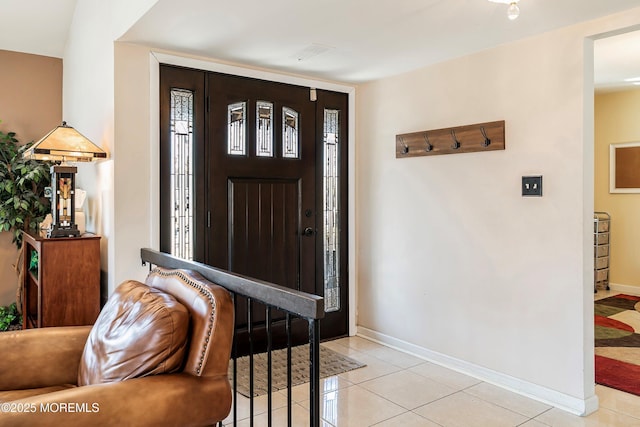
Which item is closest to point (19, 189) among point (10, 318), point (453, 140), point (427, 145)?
point (10, 318)

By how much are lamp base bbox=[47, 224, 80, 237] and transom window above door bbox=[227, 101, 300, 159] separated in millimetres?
1142

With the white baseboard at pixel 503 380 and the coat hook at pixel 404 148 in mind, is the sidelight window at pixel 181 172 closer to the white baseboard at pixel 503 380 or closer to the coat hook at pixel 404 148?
the coat hook at pixel 404 148

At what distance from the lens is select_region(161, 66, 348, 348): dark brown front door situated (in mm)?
3361

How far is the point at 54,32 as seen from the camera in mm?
4117

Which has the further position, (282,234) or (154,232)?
(282,234)

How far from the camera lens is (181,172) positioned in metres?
3.26

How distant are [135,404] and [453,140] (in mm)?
2620

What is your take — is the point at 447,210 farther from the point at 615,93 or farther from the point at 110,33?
the point at 615,93

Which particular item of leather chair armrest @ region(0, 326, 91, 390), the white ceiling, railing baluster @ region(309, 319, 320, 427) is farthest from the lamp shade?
railing baluster @ region(309, 319, 320, 427)

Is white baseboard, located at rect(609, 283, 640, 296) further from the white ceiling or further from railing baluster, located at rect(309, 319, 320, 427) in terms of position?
railing baluster, located at rect(309, 319, 320, 427)

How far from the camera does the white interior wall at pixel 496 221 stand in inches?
105

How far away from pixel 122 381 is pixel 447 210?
2.47 meters

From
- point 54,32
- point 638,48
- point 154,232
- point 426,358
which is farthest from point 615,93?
point 54,32

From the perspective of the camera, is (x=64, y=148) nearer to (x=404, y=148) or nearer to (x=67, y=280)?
(x=67, y=280)
